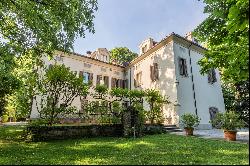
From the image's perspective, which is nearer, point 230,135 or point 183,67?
point 230,135

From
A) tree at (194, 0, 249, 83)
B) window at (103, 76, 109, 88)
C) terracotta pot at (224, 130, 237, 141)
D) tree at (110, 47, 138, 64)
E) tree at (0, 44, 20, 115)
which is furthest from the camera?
tree at (110, 47, 138, 64)

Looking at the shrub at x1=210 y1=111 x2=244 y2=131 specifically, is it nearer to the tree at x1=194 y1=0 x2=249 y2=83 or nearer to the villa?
the tree at x1=194 y1=0 x2=249 y2=83

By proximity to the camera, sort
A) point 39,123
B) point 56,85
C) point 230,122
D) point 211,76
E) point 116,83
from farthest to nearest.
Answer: point 116,83, point 211,76, point 56,85, point 230,122, point 39,123

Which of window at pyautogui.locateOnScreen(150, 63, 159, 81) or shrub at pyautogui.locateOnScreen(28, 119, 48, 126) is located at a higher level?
window at pyautogui.locateOnScreen(150, 63, 159, 81)

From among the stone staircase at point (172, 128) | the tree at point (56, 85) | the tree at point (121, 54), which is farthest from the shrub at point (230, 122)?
the tree at point (121, 54)

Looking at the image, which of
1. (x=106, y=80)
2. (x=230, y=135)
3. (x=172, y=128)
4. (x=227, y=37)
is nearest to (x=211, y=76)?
(x=172, y=128)

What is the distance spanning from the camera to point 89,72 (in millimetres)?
29422

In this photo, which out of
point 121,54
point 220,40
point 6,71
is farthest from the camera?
point 121,54

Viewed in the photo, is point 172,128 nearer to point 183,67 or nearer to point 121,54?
point 183,67

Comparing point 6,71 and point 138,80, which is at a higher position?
point 138,80

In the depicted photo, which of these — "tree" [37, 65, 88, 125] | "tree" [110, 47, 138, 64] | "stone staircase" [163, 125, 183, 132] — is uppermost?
"tree" [110, 47, 138, 64]

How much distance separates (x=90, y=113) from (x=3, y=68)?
697cm

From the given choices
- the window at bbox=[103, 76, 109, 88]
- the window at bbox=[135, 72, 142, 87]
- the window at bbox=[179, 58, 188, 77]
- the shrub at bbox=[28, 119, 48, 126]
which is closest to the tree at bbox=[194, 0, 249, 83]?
the shrub at bbox=[28, 119, 48, 126]

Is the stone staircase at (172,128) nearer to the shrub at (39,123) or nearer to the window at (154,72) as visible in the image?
the window at (154,72)
